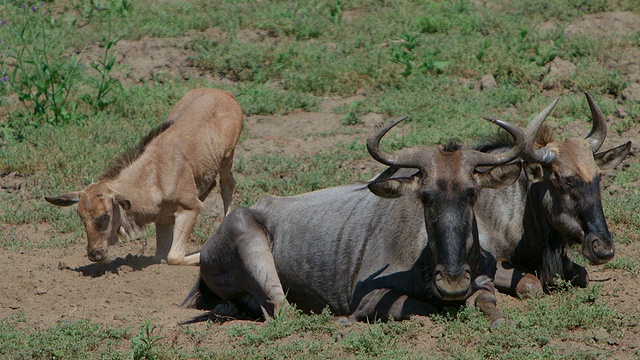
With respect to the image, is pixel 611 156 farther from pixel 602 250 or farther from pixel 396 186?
pixel 396 186

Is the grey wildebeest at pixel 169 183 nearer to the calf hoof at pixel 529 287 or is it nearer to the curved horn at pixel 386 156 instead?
the curved horn at pixel 386 156

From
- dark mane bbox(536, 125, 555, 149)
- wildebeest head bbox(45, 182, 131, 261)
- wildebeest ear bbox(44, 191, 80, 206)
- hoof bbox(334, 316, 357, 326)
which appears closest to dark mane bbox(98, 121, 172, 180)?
wildebeest head bbox(45, 182, 131, 261)

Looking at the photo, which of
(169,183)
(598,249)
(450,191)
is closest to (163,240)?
(169,183)

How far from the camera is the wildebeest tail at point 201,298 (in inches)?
327

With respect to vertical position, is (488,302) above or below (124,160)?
above

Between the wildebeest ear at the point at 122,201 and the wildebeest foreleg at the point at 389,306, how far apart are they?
3451 mm

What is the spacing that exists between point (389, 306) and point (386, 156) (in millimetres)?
1039

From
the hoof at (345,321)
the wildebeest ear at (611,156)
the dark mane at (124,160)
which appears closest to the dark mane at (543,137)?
the wildebeest ear at (611,156)

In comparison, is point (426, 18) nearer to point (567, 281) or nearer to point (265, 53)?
point (265, 53)

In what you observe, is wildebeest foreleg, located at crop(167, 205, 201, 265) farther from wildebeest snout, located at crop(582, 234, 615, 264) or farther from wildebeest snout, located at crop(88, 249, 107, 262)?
wildebeest snout, located at crop(582, 234, 615, 264)

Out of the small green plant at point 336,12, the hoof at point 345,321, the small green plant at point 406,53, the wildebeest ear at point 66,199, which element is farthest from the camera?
the small green plant at point 336,12

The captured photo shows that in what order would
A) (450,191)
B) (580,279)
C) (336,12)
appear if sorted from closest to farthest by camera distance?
(450,191) → (580,279) → (336,12)

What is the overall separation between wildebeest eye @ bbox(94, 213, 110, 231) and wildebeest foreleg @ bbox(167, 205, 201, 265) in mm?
701

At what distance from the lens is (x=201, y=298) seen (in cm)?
835
